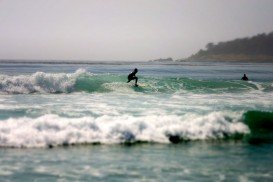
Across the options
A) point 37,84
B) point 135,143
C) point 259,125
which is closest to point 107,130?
point 135,143

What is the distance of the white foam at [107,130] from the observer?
35.9ft

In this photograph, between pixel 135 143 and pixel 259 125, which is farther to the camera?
pixel 259 125

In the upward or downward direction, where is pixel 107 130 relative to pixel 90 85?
downward

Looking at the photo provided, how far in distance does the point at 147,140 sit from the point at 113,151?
1654 millimetres

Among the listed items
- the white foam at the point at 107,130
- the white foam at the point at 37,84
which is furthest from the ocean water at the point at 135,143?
the white foam at the point at 37,84

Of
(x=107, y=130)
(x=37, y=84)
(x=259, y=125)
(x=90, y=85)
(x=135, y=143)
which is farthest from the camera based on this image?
(x=90, y=85)

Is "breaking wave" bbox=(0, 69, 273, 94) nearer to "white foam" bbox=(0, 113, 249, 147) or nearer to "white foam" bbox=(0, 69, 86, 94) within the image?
"white foam" bbox=(0, 69, 86, 94)

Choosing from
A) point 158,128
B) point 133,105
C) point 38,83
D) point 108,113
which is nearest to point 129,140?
point 158,128

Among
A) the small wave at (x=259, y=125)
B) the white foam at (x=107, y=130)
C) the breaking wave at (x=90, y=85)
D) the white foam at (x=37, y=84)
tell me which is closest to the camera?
the white foam at (x=107, y=130)

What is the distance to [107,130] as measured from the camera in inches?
464

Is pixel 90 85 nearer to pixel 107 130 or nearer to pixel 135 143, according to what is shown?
pixel 107 130

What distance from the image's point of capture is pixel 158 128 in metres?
12.2

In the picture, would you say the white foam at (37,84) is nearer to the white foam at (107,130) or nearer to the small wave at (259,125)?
the white foam at (107,130)

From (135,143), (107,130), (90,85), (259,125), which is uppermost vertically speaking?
(90,85)
